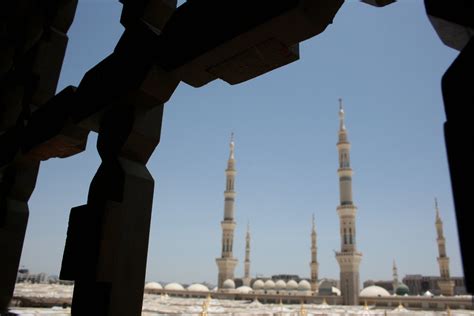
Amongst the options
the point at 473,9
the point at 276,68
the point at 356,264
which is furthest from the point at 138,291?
the point at 356,264

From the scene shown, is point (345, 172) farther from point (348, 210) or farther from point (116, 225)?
point (116, 225)

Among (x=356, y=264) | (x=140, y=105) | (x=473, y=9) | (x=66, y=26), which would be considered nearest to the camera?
(x=473, y=9)

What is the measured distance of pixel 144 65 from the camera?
1.84 m

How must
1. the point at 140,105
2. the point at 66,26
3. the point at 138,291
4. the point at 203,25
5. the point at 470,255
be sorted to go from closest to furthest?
the point at 470,255
the point at 203,25
the point at 138,291
the point at 140,105
the point at 66,26

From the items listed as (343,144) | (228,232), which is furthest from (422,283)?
(343,144)

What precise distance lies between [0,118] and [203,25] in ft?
9.45

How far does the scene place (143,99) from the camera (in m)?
1.91

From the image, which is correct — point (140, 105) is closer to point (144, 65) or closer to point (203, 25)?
point (144, 65)

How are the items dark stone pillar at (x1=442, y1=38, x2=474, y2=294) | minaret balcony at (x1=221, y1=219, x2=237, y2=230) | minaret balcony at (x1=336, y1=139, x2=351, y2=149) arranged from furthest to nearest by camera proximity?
1. minaret balcony at (x1=221, y1=219, x2=237, y2=230)
2. minaret balcony at (x1=336, y1=139, x2=351, y2=149)
3. dark stone pillar at (x1=442, y1=38, x2=474, y2=294)

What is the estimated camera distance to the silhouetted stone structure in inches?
36.6

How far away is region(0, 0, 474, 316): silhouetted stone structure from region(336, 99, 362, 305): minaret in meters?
24.7

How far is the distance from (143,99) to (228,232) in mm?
32297

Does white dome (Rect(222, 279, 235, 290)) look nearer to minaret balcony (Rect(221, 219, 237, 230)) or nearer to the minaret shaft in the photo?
minaret balcony (Rect(221, 219, 237, 230))

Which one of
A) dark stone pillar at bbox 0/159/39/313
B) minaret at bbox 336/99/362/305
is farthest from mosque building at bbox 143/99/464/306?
dark stone pillar at bbox 0/159/39/313
